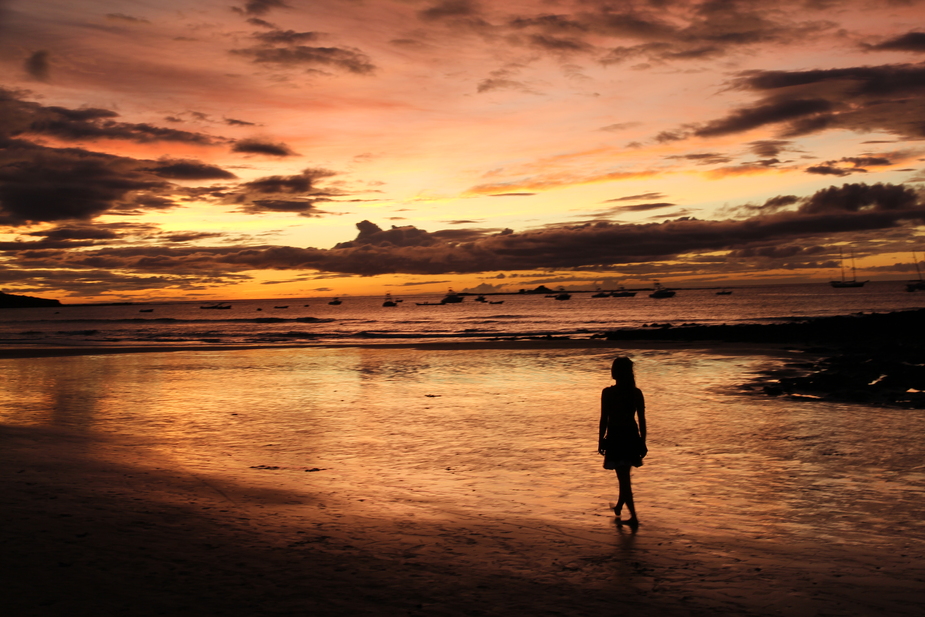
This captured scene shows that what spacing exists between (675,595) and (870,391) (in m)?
16.6

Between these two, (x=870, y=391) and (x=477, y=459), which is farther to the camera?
(x=870, y=391)

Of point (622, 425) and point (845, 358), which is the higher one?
point (622, 425)

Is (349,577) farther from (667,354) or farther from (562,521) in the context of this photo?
(667,354)

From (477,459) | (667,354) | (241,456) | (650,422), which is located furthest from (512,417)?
(667,354)

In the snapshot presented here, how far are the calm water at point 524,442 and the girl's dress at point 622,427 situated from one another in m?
0.75

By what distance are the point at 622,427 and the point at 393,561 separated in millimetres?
3331

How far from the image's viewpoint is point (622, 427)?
27.1 feet

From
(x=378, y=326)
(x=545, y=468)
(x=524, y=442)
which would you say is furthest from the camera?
(x=378, y=326)

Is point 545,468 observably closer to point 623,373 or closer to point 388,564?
point 623,373

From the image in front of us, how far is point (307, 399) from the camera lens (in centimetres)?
1975

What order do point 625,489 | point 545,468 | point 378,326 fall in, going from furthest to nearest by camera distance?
point 378,326 → point 545,468 → point 625,489

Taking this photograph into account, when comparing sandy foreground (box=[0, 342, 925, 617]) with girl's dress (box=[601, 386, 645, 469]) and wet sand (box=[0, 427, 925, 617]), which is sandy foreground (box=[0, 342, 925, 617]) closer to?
wet sand (box=[0, 427, 925, 617])

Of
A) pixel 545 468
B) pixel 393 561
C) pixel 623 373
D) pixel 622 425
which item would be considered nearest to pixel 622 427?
pixel 622 425

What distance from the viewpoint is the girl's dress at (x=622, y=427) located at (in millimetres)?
8133
